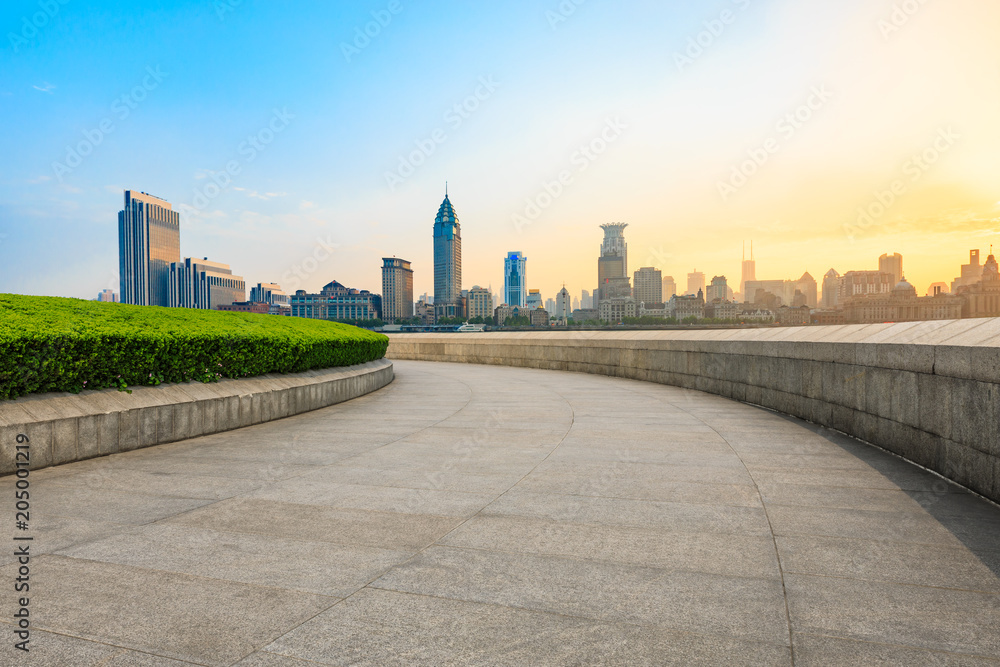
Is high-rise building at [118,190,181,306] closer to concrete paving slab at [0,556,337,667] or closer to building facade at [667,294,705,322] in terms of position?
building facade at [667,294,705,322]

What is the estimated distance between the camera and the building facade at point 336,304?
154125 millimetres

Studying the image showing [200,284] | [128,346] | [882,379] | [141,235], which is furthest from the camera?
[200,284]

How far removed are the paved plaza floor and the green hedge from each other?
110 centimetres

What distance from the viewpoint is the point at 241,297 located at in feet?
600

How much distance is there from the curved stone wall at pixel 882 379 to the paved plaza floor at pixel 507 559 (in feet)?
1.08

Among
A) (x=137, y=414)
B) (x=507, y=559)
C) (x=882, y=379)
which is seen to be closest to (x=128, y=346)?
(x=137, y=414)

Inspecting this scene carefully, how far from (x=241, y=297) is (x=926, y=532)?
199m

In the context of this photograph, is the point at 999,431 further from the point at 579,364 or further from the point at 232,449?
the point at 579,364

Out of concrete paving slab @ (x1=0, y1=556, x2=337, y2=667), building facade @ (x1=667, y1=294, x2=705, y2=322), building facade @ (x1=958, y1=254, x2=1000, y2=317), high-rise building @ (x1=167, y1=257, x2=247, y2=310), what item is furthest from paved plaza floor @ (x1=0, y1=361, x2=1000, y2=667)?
high-rise building @ (x1=167, y1=257, x2=247, y2=310)

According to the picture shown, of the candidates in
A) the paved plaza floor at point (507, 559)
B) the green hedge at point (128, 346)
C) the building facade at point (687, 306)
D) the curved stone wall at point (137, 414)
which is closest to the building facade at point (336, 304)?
the building facade at point (687, 306)

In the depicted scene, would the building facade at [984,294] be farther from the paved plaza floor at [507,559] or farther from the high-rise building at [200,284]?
the high-rise building at [200,284]

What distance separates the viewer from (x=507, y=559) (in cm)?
351

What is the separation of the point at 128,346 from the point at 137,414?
0.95 m

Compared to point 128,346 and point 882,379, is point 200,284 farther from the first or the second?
point 882,379
